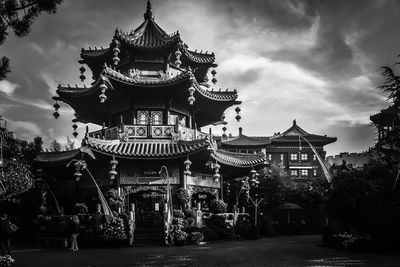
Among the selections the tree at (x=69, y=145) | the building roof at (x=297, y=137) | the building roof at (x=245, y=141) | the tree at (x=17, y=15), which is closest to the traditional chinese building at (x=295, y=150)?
the building roof at (x=297, y=137)

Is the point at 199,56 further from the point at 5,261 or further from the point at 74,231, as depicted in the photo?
the point at 5,261

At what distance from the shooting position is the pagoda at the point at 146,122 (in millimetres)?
21812

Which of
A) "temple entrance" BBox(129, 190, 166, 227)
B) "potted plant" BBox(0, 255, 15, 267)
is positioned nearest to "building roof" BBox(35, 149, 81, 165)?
"temple entrance" BBox(129, 190, 166, 227)

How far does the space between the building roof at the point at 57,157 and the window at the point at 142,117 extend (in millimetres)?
3859

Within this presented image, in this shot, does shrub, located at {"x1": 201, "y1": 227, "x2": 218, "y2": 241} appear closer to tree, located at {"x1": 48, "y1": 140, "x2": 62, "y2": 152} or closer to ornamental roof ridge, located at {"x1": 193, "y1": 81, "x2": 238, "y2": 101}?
ornamental roof ridge, located at {"x1": 193, "y1": 81, "x2": 238, "y2": 101}

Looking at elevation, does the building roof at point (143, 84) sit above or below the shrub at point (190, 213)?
above

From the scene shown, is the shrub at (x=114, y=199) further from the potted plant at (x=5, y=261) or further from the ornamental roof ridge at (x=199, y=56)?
the ornamental roof ridge at (x=199, y=56)

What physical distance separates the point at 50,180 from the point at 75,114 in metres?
4.56

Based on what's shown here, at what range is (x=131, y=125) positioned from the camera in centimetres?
2316

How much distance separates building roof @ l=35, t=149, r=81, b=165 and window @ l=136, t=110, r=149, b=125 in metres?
3.86

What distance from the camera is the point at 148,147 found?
73.0 ft

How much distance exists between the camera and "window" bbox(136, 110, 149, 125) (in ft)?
77.7

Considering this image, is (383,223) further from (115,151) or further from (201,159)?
(115,151)

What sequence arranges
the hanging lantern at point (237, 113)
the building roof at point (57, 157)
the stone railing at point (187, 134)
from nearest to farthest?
1. the building roof at point (57, 157)
2. the stone railing at point (187, 134)
3. the hanging lantern at point (237, 113)
